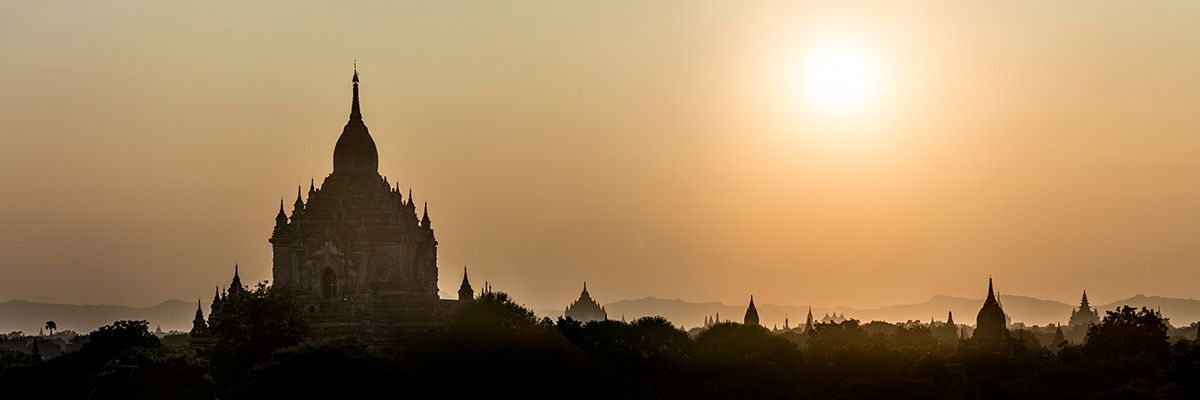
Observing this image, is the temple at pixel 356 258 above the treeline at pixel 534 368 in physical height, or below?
above

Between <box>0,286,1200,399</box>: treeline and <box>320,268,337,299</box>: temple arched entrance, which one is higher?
<box>320,268,337,299</box>: temple arched entrance

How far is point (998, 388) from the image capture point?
116250 millimetres

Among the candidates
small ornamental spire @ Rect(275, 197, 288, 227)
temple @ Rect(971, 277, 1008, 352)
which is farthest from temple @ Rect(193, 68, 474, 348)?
temple @ Rect(971, 277, 1008, 352)

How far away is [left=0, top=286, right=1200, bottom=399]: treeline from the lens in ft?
342

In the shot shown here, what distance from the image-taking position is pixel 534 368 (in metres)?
109

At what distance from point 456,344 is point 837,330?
72.4 metres

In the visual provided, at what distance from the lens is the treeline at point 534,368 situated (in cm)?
10419

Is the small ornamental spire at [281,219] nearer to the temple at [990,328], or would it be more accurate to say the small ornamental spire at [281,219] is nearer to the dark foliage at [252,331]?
the dark foliage at [252,331]

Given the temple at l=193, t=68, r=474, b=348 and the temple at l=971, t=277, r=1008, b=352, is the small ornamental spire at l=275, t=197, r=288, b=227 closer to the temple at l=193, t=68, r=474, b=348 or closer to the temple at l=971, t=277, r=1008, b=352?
the temple at l=193, t=68, r=474, b=348

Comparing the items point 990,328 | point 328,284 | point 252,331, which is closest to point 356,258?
point 328,284

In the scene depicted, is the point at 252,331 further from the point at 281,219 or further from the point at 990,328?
the point at 990,328

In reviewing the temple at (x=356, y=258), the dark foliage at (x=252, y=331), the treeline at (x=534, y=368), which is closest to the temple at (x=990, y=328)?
the treeline at (x=534, y=368)

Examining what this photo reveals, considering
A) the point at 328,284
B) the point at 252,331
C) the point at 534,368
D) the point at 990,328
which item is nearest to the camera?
the point at 534,368

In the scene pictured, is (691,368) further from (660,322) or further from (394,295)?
(660,322)
